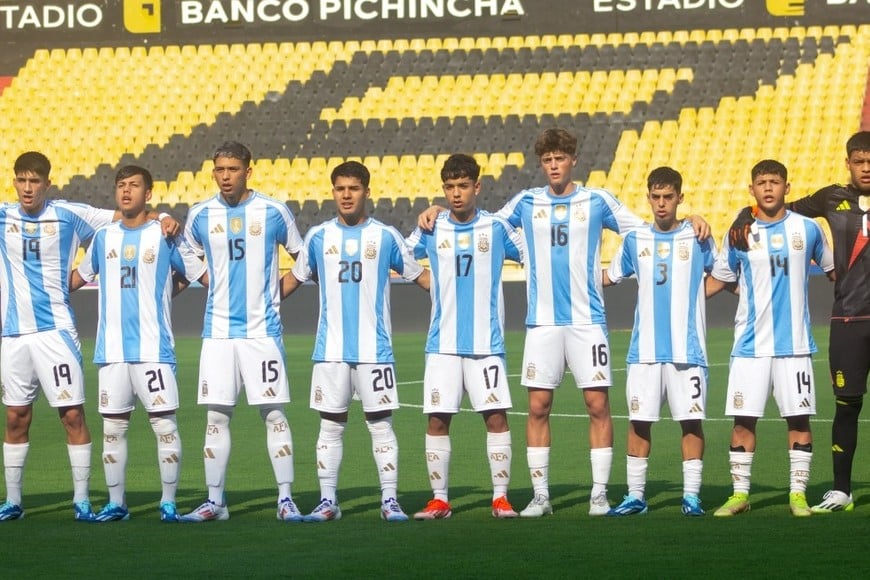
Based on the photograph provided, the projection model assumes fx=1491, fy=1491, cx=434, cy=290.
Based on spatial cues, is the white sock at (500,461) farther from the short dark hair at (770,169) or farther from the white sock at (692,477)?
the short dark hair at (770,169)

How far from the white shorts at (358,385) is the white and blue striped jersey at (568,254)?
74 centimetres

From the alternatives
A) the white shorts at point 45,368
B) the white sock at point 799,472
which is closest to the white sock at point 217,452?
the white shorts at point 45,368

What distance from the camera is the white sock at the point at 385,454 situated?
6840mm


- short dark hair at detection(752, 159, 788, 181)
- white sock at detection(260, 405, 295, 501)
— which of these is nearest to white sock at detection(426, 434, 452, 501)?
white sock at detection(260, 405, 295, 501)

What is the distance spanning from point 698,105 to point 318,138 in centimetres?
646

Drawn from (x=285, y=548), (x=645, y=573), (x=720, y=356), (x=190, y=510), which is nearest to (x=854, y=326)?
(x=645, y=573)

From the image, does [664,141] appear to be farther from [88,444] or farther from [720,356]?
[88,444]

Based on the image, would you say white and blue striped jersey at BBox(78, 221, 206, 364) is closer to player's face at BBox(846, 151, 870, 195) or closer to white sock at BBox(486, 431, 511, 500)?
white sock at BBox(486, 431, 511, 500)

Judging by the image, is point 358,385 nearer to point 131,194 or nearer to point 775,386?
point 131,194

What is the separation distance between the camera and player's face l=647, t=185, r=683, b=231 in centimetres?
686

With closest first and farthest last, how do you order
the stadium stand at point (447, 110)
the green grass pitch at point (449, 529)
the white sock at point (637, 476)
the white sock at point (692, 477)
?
the green grass pitch at point (449, 529) → the white sock at point (692, 477) → the white sock at point (637, 476) → the stadium stand at point (447, 110)

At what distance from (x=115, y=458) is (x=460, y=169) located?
208 cm

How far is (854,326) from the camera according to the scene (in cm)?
680

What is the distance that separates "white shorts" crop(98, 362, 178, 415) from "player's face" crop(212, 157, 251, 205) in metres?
0.84
